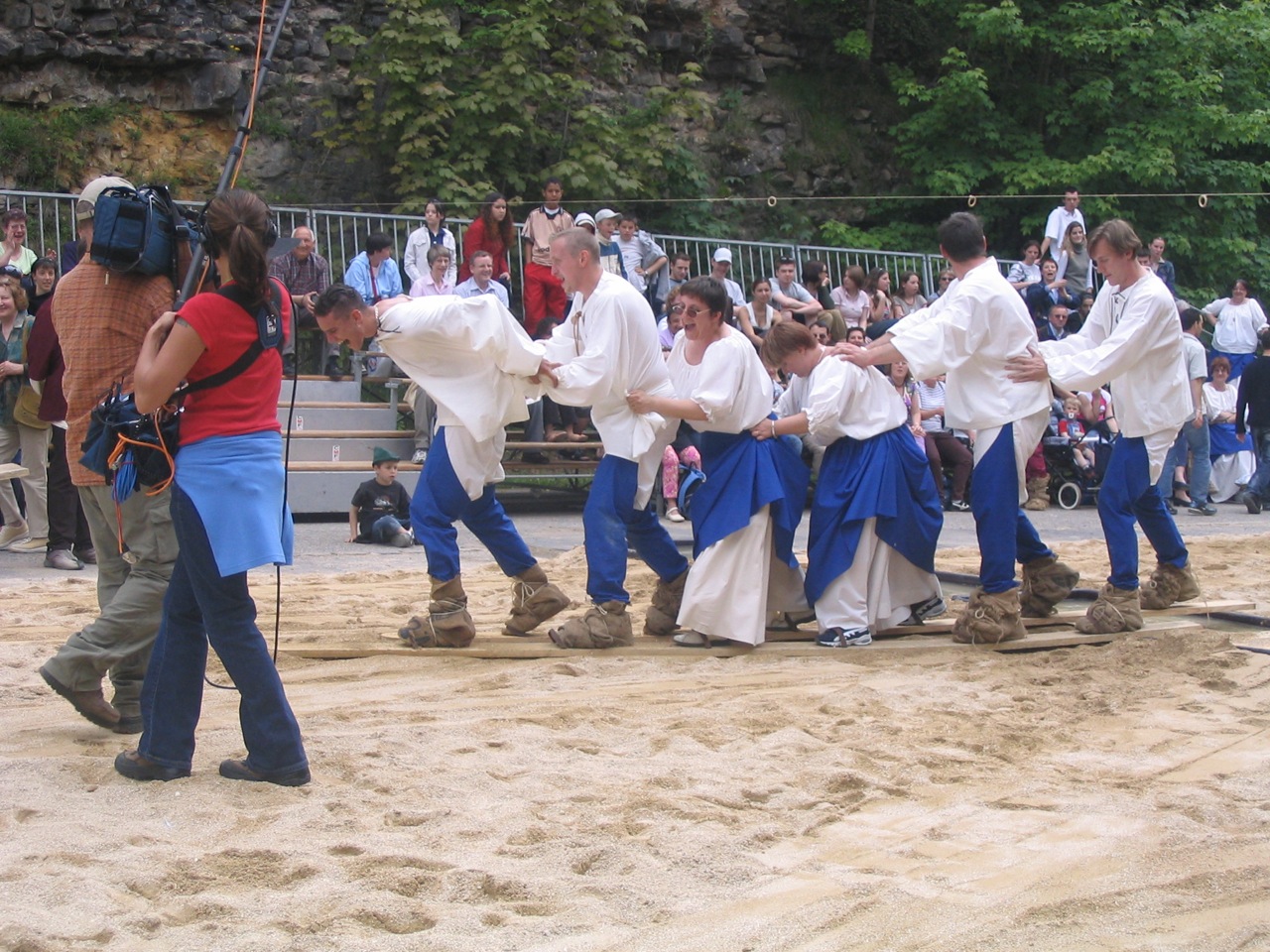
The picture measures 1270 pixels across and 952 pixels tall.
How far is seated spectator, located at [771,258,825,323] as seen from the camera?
1251cm

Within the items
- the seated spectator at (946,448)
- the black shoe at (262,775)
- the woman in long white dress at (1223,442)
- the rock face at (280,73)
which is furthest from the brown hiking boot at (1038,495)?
the black shoe at (262,775)

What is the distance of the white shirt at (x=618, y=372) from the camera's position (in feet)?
20.2

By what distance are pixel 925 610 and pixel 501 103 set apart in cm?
985

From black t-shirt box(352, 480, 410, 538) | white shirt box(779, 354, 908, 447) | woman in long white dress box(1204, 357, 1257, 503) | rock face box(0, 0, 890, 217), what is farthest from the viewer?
rock face box(0, 0, 890, 217)

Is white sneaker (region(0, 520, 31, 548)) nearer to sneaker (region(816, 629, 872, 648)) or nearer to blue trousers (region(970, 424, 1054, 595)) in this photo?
sneaker (region(816, 629, 872, 648))

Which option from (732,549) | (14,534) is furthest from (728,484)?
(14,534)

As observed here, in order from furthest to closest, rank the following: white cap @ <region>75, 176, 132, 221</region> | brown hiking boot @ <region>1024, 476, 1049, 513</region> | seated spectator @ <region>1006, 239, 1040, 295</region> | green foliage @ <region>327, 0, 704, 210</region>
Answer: green foliage @ <region>327, 0, 704, 210</region> → seated spectator @ <region>1006, 239, 1040, 295</region> → brown hiking boot @ <region>1024, 476, 1049, 513</region> → white cap @ <region>75, 176, 132, 221</region>

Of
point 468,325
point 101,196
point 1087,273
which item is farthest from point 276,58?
point 101,196

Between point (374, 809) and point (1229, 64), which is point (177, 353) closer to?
point (374, 809)

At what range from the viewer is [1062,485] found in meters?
12.9

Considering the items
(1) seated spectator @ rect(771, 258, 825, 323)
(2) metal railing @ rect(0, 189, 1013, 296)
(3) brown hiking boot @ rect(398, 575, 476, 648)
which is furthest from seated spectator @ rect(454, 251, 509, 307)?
(3) brown hiking boot @ rect(398, 575, 476, 648)

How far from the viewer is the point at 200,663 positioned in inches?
164

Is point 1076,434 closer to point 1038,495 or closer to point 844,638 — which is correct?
point 1038,495

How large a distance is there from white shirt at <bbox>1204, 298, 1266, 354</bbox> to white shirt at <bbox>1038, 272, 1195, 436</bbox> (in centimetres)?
943
